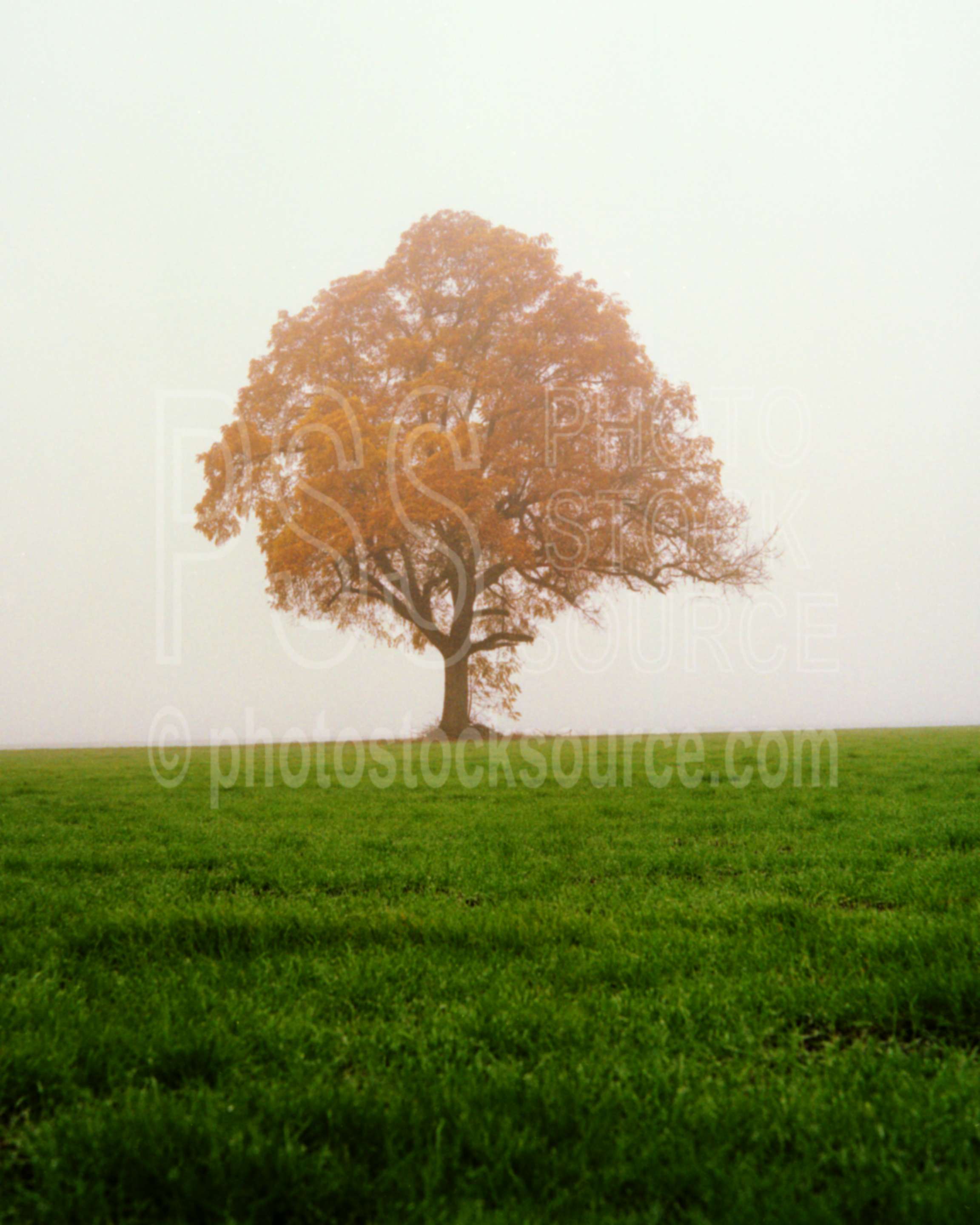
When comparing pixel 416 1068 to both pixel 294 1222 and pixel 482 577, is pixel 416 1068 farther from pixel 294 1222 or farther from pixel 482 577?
pixel 482 577

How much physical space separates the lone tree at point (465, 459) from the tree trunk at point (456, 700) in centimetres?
6

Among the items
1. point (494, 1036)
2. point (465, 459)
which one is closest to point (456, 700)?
point (465, 459)

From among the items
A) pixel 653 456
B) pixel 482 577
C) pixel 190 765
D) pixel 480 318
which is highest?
pixel 480 318

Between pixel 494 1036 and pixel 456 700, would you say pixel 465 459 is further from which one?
pixel 494 1036

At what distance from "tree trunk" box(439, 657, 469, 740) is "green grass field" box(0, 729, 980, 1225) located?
60.7 ft

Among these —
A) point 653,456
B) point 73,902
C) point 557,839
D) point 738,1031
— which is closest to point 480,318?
point 653,456

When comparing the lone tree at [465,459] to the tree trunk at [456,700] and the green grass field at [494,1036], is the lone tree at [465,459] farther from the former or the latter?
the green grass field at [494,1036]

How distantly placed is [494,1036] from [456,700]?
22.8 metres

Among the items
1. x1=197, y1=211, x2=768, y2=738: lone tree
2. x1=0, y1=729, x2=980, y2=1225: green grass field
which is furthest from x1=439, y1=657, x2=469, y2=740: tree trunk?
x1=0, y1=729, x2=980, y2=1225: green grass field

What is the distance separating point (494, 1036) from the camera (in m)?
3.84

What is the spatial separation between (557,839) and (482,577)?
59.8ft

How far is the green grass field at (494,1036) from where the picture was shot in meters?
2.77

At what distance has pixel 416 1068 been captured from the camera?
11.6 feet

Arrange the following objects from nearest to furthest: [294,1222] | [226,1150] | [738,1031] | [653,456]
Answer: [294,1222] → [226,1150] → [738,1031] → [653,456]
